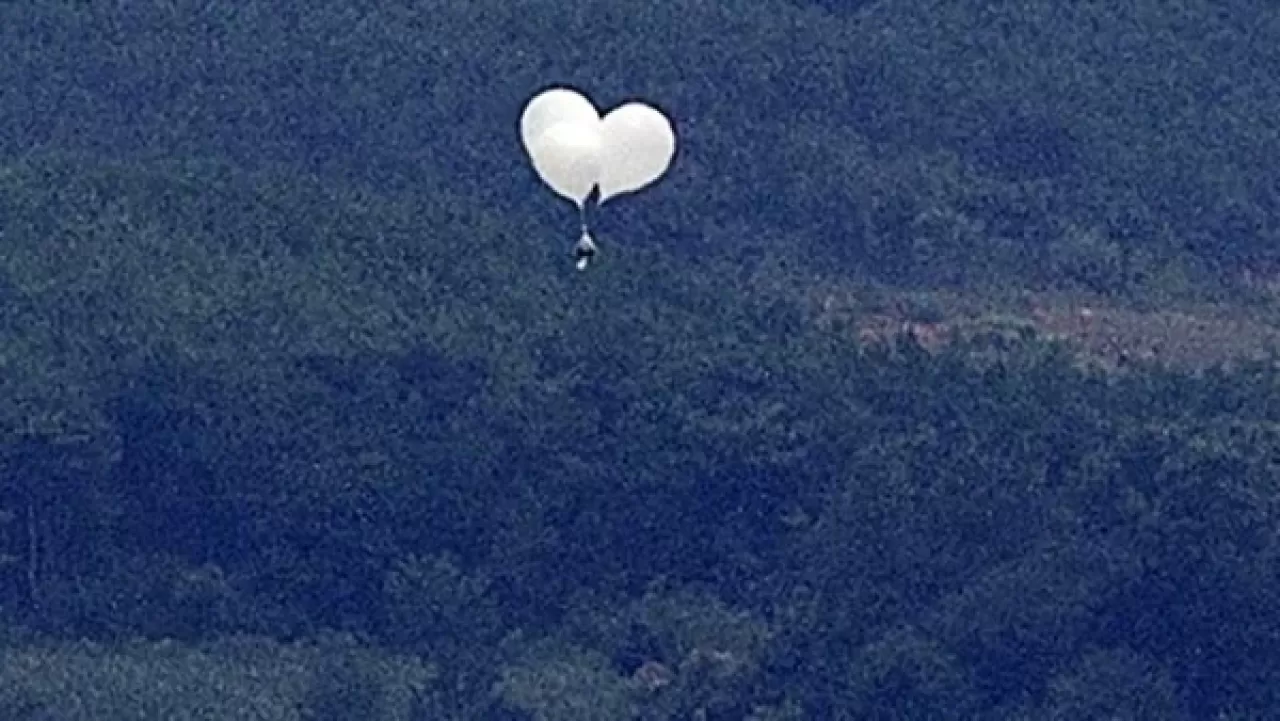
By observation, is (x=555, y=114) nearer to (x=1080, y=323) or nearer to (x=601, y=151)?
(x=601, y=151)

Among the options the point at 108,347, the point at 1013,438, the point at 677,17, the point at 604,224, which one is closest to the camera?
the point at 1013,438

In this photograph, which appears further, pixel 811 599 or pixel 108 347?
pixel 108 347

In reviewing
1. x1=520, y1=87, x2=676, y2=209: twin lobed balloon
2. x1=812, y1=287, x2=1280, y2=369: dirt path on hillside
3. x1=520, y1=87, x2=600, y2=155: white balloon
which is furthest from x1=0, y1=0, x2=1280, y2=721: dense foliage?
x1=520, y1=87, x2=676, y2=209: twin lobed balloon

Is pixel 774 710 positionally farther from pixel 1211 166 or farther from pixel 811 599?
pixel 1211 166

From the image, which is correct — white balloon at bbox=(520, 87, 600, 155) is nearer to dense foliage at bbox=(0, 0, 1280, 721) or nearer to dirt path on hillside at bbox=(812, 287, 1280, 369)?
dense foliage at bbox=(0, 0, 1280, 721)

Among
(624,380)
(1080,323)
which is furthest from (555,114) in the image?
(1080,323)

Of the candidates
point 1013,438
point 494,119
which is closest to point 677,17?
point 494,119
